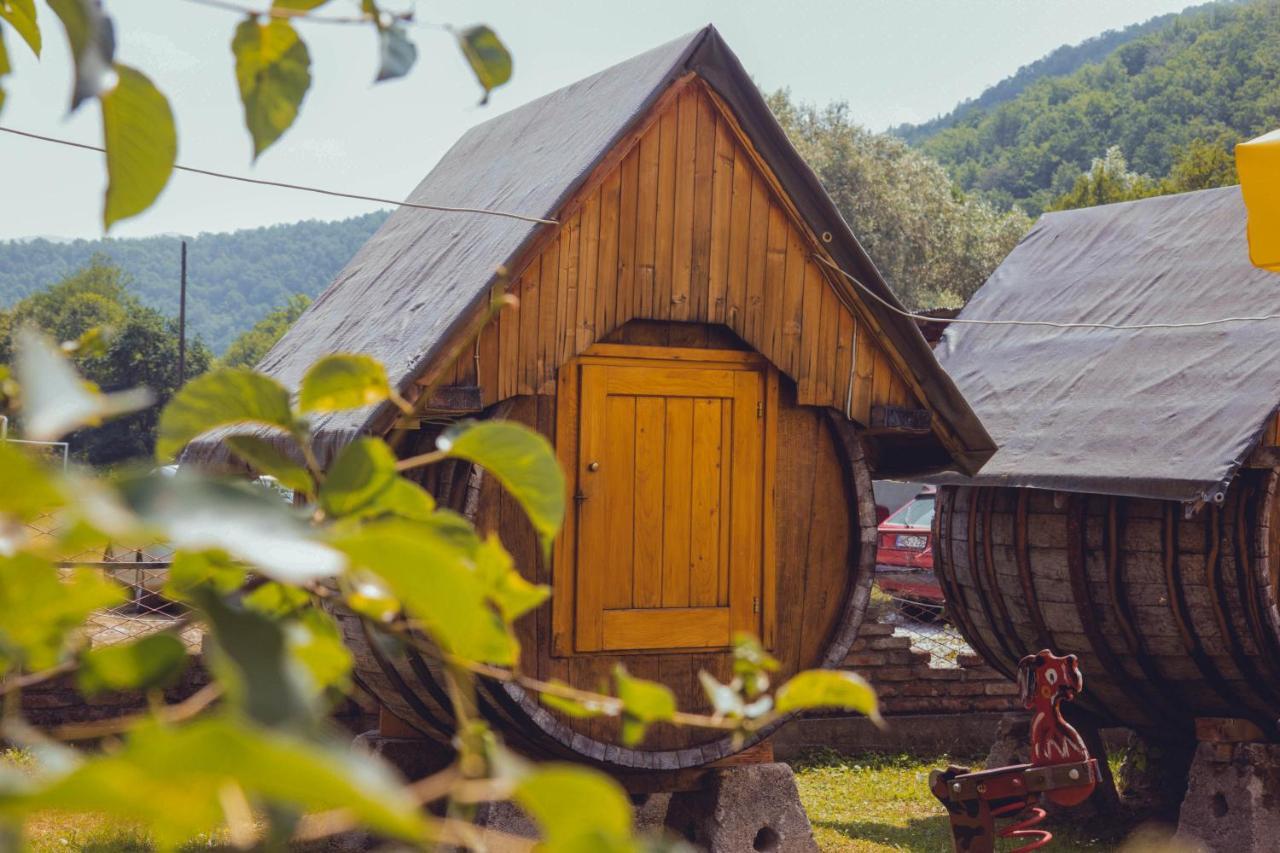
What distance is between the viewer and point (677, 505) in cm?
627

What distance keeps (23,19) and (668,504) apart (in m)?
5.25

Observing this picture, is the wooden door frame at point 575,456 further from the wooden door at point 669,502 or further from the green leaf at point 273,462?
the green leaf at point 273,462

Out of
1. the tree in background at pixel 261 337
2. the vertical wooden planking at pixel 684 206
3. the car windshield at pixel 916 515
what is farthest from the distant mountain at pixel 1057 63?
the vertical wooden planking at pixel 684 206

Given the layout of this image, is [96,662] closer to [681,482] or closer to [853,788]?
[681,482]

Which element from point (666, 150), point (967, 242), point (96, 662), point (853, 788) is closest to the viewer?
point (96, 662)

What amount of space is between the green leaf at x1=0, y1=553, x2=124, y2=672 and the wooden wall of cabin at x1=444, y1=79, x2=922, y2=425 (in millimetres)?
5038

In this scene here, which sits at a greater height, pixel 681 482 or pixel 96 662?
pixel 96 662

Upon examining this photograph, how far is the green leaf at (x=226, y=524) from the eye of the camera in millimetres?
489

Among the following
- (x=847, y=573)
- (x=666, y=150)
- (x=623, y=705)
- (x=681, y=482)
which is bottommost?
(x=847, y=573)

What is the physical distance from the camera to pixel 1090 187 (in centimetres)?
4684

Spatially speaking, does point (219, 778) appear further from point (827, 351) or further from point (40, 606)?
point (827, 351)

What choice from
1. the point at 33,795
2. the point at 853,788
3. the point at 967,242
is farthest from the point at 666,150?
the point at 967,242

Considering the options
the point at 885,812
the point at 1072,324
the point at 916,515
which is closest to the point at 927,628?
the point at 916,515

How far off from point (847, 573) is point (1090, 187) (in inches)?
1713
